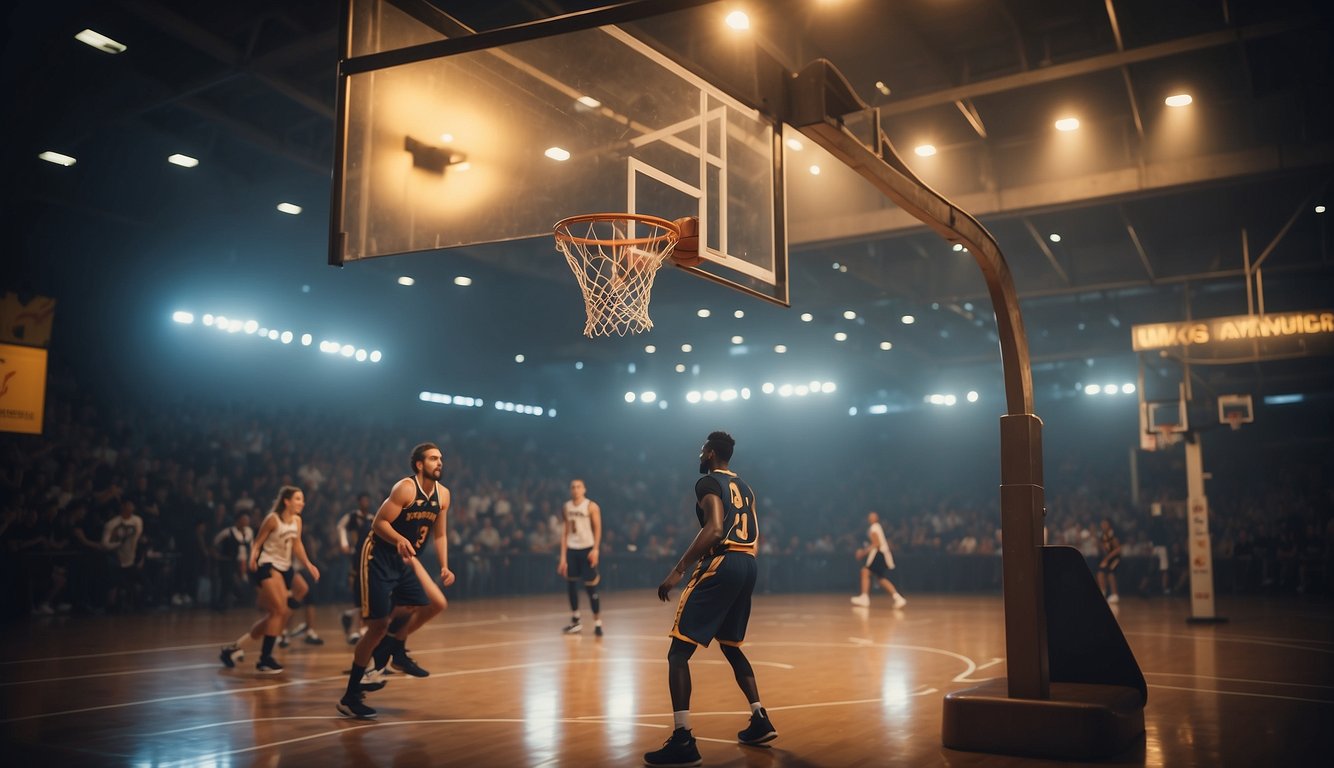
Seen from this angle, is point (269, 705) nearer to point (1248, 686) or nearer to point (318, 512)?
point (1248, 686)

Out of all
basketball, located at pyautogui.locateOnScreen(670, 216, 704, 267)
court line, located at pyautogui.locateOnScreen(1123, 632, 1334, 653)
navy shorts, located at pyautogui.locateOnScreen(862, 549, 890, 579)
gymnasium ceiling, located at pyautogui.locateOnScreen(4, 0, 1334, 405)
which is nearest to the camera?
basketball, located at pyautogui.locateOnScreen(670, 216, 704, 267)

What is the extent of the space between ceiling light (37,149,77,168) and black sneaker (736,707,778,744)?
13.1 meters

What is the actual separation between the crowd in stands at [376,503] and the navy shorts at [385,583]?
7.49 m

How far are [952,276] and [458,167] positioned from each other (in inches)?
620

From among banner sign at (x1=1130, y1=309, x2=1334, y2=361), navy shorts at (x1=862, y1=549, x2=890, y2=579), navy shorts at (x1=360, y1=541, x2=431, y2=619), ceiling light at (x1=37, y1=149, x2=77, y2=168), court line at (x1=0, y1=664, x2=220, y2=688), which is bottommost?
court line at (x1=0, y1=664, x2=220, y2=688)

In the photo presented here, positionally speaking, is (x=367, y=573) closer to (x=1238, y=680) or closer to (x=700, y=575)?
(x=700, y=575)

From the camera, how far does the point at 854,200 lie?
1653 centimetres

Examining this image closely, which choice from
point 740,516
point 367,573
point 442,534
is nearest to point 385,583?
point 367,573

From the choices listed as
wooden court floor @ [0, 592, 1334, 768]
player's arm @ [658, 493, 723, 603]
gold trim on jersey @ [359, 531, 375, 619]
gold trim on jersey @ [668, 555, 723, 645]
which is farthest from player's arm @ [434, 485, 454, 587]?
player's arm @ [658, 493, 723, 603]

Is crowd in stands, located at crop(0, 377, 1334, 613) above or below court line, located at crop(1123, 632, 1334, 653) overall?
above

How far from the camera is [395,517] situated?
8031mm

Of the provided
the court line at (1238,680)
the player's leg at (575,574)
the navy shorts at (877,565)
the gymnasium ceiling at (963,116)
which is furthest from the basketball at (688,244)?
the navy shorts at (877,565)

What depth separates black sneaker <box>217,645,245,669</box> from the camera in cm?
1029

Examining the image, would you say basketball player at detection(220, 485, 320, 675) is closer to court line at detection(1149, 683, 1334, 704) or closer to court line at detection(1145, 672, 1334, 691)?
court line at detection(1149, 683, 1334, 704)
